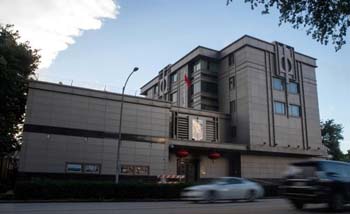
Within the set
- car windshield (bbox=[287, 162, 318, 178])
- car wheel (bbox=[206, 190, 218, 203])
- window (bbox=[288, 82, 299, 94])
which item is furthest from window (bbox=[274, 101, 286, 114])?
A: car windshield (bbox=[287, 162, 318, 178])

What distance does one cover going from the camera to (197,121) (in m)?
41.1

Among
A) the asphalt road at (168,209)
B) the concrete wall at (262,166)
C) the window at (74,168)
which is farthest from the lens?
the concrete wall at (262,166)

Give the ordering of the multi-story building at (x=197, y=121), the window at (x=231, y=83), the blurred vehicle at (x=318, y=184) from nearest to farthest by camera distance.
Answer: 1. the blurred vehicle at (x=318, y=184)
2. the multi-story building at (x=197, y=121)
3. the window at (x=231, y=83)

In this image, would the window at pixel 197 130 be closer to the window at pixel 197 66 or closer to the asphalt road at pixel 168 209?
the window at pixel 197 66

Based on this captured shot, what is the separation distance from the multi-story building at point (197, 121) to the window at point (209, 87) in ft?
0.46

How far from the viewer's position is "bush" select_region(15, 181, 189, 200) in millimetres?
21250

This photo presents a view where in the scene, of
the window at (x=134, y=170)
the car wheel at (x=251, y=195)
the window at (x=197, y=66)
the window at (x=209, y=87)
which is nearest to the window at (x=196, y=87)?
the window at (x=209, y=87)

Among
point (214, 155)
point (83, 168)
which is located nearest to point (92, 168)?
point (83, 168)

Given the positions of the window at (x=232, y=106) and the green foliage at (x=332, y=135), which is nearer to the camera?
the window at (x=232, y=106)

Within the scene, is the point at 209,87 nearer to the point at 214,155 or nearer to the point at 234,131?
the point at 234,131

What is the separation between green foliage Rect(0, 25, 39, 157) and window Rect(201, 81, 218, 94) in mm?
21686

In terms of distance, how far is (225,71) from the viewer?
47.9 meters

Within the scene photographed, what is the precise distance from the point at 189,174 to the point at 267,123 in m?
12.1

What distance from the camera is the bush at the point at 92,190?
2125 centimetres
